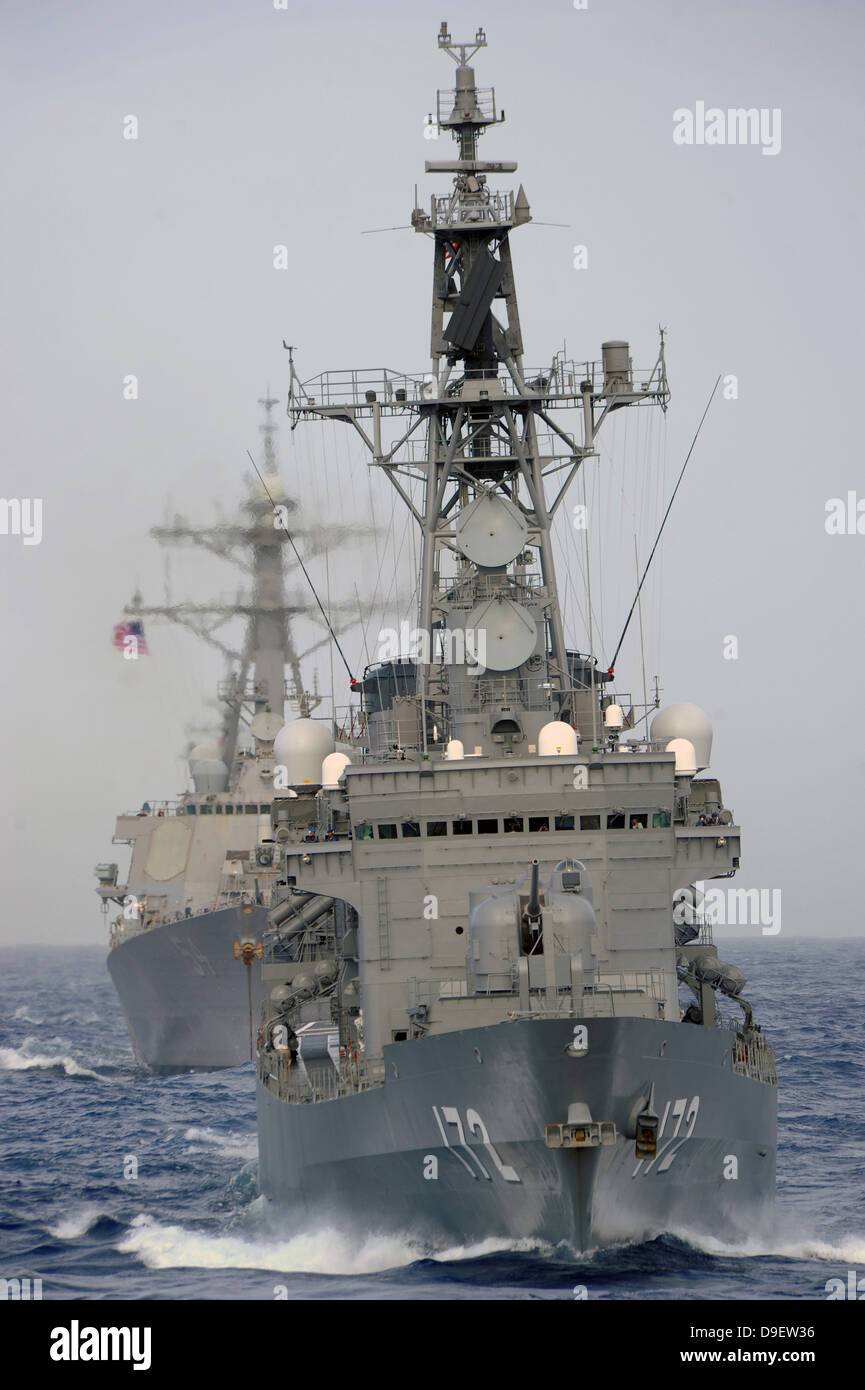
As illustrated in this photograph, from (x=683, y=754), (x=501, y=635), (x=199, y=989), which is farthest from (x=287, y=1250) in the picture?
(x=199, y=989)

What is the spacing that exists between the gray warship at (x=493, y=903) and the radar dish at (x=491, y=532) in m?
0.04

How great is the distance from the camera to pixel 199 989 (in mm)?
47625

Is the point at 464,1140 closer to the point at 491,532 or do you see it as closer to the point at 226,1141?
the point at 491,532

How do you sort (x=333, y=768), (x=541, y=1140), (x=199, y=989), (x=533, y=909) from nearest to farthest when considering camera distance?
(x=541, y=1140) → (x=533, y=909) → (x=333, y=768) → (x=199, y=989)

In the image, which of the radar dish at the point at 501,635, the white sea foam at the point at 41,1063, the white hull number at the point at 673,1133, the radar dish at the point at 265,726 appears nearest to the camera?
the white hull number at the point at 673,1133

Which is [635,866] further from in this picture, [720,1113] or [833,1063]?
[833,1063]

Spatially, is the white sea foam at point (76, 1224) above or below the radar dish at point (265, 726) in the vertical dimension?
below

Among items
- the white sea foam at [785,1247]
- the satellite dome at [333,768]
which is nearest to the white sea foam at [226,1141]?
the satellite dome at [333,768]

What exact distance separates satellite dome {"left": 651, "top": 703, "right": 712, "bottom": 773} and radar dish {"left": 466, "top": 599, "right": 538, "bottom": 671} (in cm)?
229

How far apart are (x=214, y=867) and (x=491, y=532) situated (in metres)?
30.7

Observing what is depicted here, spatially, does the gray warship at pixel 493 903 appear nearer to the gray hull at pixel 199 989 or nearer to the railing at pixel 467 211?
the railing at pixel 467 211

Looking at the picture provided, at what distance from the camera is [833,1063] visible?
40.5 m

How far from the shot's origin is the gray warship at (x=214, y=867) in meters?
47.3
